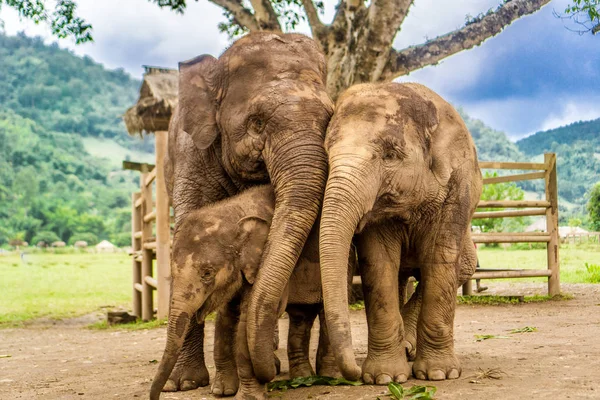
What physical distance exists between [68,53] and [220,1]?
118187 mm

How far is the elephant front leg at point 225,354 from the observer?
471 centimetres

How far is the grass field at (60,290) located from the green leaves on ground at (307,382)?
9.36 metres

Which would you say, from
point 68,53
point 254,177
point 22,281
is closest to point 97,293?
point 22,281

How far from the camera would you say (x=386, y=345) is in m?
4.79

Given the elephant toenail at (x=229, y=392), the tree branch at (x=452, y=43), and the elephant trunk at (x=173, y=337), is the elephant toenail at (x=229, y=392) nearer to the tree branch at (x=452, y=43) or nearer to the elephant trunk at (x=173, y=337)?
the elephant trunk at (x=173, y=337)

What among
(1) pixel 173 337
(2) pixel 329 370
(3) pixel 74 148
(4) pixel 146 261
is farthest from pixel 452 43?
(3) pixel 74 148

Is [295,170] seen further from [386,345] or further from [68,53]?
[68,53]

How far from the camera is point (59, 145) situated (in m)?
87.6

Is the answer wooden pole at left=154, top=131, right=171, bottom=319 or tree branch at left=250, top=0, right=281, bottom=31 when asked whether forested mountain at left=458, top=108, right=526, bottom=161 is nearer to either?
tree branch at left=250, top=0, right=281, bottom=31

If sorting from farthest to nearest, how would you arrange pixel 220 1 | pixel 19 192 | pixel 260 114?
pixel 19 192 < pixel 220 1 < pixel 260 114

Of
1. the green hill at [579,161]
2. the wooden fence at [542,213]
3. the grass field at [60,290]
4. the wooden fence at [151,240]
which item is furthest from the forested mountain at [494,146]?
the wooden fence at [151,240]

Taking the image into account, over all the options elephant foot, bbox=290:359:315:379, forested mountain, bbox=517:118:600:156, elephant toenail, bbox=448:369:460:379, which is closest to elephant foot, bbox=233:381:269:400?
elephant foot, bbox=290:359:315:379

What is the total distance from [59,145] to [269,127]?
87.7 meters

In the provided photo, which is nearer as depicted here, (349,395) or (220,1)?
(349,395)
